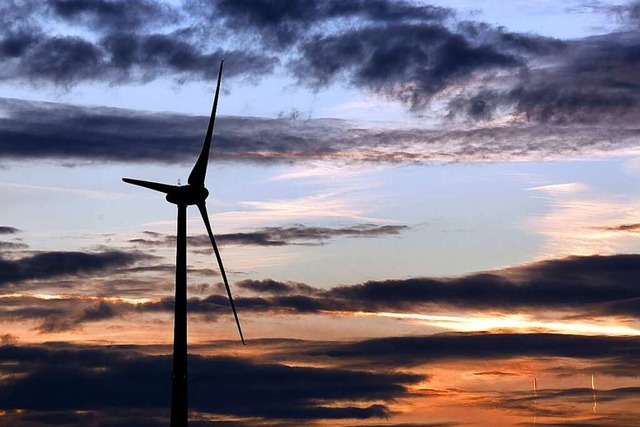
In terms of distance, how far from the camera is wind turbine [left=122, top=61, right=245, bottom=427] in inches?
5640

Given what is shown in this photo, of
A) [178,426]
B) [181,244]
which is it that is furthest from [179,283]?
[178,426]

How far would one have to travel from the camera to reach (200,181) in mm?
151875

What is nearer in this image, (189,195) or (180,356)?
(180,356)

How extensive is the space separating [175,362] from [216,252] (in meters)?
12.3

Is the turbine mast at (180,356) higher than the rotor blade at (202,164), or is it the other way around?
the rotor blade at (202,164)

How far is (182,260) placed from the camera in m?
147

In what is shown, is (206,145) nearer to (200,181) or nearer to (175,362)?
(200,181)

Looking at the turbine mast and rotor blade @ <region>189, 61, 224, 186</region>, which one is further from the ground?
rotor blade @ <region>189, 61, 224, 186</region>

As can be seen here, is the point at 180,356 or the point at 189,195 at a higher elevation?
the point at 189,195

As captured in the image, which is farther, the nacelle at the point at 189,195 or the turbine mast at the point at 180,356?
the nacelle at the point at 189,195

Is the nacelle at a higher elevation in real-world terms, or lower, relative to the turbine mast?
higher

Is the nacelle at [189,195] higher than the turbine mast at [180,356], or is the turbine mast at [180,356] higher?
the nacelle at [189,195]

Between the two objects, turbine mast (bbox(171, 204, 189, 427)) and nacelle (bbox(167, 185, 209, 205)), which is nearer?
turbine mast (bbox(171, 204, 189, 427))

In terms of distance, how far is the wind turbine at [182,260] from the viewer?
470ft
